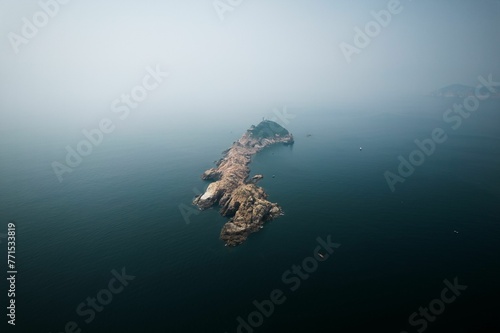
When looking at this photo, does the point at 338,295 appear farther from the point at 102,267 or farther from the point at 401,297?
the point at 102,267

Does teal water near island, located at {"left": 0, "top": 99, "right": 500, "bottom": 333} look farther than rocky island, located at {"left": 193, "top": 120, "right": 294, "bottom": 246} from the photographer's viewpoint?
No

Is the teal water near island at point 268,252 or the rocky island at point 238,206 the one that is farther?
the rocky island at point 238,206

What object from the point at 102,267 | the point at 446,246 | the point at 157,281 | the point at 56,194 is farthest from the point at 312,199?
the point at 56,194

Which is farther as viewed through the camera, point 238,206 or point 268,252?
point 238,206

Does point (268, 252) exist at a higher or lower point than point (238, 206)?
lower

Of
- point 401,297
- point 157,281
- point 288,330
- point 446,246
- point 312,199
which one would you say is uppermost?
point 157,281

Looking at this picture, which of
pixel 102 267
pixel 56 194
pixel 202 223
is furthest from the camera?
pixel 56 194

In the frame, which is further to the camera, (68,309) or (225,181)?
(225,181)

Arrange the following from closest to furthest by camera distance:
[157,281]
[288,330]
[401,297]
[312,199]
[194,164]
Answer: [288,330], [401,297], [157,281], [312,199], [194,164]
